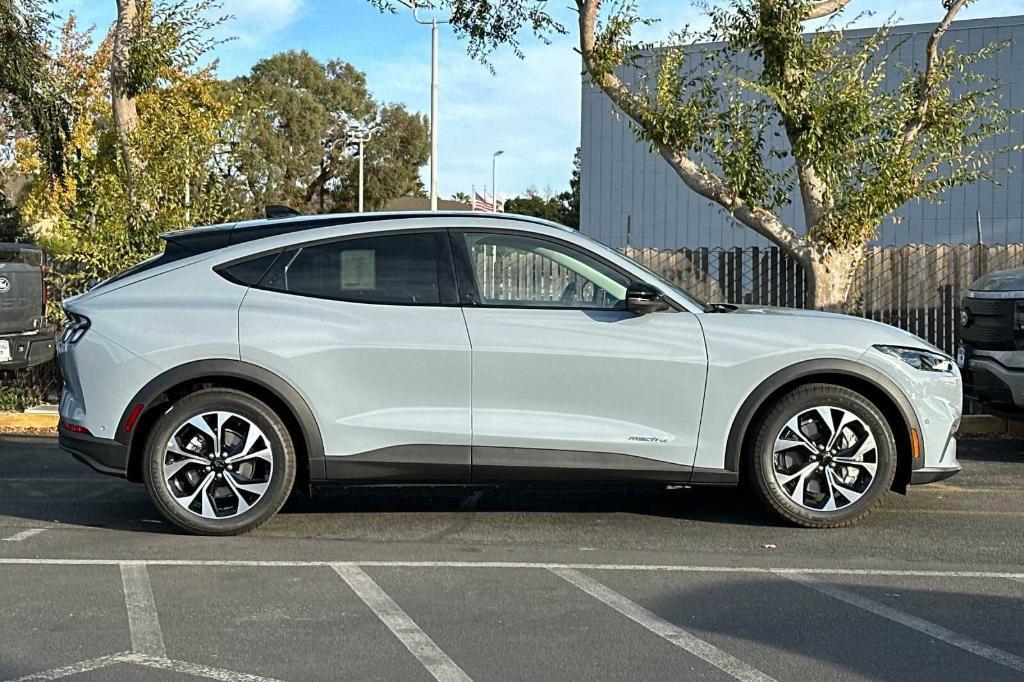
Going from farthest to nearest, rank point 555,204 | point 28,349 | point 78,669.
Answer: point 555,204 < point 28,349 < point 78,669

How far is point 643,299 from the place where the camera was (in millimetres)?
6203

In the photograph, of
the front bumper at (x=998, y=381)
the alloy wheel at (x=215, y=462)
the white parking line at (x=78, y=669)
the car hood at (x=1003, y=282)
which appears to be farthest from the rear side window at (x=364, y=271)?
the car hood at (x=1003, y=282)

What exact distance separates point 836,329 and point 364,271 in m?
2.55

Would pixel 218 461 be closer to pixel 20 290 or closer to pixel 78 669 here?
pixel 78 669

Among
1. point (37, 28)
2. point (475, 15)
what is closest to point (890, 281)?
point (475, 15)

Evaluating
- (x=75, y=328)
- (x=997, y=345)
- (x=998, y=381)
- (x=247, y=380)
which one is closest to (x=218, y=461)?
(x=247, y=380)

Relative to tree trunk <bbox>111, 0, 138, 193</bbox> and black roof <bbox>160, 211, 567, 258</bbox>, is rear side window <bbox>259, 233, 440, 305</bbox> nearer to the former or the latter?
black roof <bbox>160, 211, 567, 258</bbox>

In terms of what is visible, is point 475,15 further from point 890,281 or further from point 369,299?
point 369,299

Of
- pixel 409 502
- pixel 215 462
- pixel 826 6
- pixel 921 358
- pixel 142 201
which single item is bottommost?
pixel 409 502

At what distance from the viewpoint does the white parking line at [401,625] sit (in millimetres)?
4191

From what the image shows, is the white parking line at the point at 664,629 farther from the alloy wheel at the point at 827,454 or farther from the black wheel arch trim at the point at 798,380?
the alloy wheel at the point at 827,454

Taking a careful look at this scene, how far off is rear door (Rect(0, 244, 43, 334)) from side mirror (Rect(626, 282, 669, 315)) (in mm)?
5468

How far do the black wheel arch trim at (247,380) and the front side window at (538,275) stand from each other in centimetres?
109

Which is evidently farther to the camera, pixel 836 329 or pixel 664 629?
pixel 836 329
